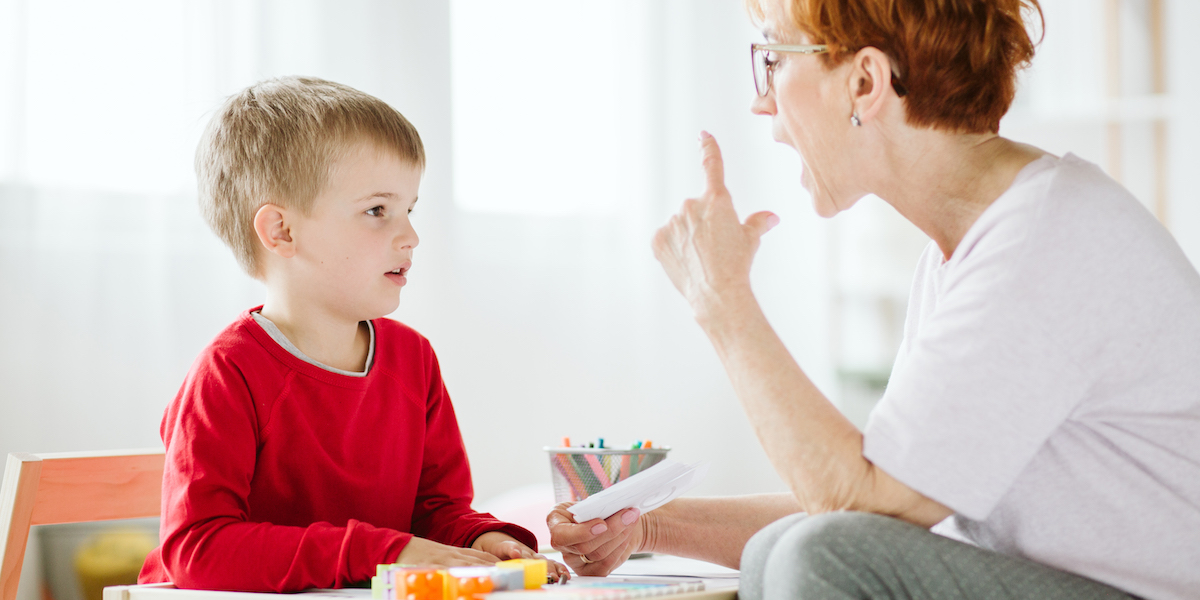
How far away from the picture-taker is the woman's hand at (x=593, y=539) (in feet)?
3.39

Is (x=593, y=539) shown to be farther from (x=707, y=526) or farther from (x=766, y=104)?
(x=766, y=104)

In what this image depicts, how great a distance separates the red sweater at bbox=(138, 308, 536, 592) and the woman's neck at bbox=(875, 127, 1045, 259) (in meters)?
0.55

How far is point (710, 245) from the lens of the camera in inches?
37.8

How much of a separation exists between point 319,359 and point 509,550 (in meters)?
0.31

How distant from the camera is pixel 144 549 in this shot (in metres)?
1.51

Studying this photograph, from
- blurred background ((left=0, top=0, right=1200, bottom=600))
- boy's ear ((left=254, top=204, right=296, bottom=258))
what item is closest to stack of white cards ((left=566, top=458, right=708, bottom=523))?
boy's ear ((left=254, top=204, right=296, bottom=258))

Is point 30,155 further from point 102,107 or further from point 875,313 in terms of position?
point 875,313

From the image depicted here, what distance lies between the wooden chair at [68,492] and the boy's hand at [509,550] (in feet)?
1.43

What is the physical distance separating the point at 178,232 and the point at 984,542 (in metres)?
1.62

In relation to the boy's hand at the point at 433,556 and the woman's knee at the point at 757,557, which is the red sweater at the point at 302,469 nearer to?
the boy's hand at the point at 433,556

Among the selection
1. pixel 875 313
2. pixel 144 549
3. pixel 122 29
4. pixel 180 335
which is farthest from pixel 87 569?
pixel 875 313

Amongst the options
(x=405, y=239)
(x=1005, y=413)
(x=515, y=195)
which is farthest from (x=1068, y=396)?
(x=515, y=195)

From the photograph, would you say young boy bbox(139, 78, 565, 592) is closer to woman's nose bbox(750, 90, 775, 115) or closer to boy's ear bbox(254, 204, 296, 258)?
boy's ear bbox(254, 204, 296, 258)

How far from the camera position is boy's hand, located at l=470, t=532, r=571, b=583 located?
948 millimetres
